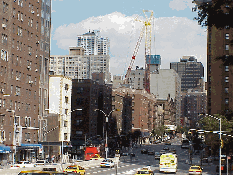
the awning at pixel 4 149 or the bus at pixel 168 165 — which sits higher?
the awning at pixel 4 149

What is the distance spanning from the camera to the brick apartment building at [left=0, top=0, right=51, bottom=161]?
95.3 meters

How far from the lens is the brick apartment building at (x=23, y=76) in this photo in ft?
313

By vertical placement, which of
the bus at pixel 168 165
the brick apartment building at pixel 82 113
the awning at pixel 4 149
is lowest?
the bus at pixel 168 165

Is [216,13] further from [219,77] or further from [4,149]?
[219,77]

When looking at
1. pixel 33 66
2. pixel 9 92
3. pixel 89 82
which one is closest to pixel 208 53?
pixel 89 82

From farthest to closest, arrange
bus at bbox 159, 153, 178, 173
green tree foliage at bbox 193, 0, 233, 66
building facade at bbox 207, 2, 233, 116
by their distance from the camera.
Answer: building facade at bbox 207, 2, 233, 116 → bus at bbox 159, 153, 178, 173 → green tree foliage at bbox 193, 0, 233, 66

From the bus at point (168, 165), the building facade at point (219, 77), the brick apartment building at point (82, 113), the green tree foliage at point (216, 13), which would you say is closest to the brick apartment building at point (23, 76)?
the brick apartment building at point (82, 113)

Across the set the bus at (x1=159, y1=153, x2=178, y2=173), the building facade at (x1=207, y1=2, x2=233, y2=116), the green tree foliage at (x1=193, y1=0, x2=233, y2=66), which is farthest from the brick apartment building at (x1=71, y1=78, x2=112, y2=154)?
the green tree foliage at (x1=193, y1=0, x2=233, y2=66)

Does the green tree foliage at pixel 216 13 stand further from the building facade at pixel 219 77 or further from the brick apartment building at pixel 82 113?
the brick apartment building at pixel 82 113

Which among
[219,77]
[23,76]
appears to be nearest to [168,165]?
[23,76]

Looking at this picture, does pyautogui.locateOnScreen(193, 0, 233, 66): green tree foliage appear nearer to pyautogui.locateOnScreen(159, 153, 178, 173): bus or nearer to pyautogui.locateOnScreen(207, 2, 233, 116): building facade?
pyautogui.locateOnScreen(159, 153, 178, 173): bus

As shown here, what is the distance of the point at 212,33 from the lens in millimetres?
144125

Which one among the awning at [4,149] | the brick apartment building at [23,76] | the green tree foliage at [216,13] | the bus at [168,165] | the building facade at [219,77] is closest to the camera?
the green tree foliage at [216,13]

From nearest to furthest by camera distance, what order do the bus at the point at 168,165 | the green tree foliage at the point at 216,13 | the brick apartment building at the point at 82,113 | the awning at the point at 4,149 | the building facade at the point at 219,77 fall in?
the green tree foliage at the point at 216,13 < the bus at the point at 168,165 < the awning at the point at 4,149 < the building facade at the point at 219,77 < the brick apartment building at the point at 82,113
